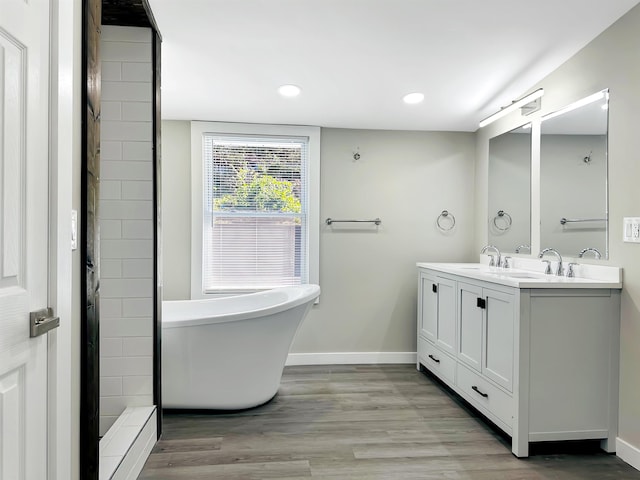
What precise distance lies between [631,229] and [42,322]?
256cm

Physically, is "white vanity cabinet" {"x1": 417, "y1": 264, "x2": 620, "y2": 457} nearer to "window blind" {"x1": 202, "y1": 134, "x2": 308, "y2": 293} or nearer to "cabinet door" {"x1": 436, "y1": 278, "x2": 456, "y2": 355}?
"cabinet door" {"x1": 436, "y1": 278, "x2": 456, "y2": 355}

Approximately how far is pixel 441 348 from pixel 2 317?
9.53 ft

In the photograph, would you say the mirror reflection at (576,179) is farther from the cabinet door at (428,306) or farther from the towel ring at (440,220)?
the towel ring at (440,220)

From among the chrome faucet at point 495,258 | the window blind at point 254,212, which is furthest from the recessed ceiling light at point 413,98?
the chrome faucet at point 495,258

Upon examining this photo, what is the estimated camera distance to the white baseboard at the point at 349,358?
3996 millimetres

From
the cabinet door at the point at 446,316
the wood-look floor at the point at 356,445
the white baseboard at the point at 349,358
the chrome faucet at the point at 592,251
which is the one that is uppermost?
the chrome faucet at the point at 592,251

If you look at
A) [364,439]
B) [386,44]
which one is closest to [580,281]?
[364,439]

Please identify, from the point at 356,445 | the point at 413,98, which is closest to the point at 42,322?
the point at 356,445

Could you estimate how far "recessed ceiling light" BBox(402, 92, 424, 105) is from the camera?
3.32 metres

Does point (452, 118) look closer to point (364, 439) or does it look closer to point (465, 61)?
point (465, 61)

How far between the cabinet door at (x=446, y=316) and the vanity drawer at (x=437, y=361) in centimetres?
7

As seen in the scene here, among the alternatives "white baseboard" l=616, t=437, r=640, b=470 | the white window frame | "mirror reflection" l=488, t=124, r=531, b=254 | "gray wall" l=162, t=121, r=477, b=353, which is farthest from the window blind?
"white baseboard" l=616, t=437, r=640, b=470

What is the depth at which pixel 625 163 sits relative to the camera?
2.33 m

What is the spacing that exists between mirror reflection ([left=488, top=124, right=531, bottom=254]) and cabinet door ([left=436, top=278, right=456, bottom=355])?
0.61 m
